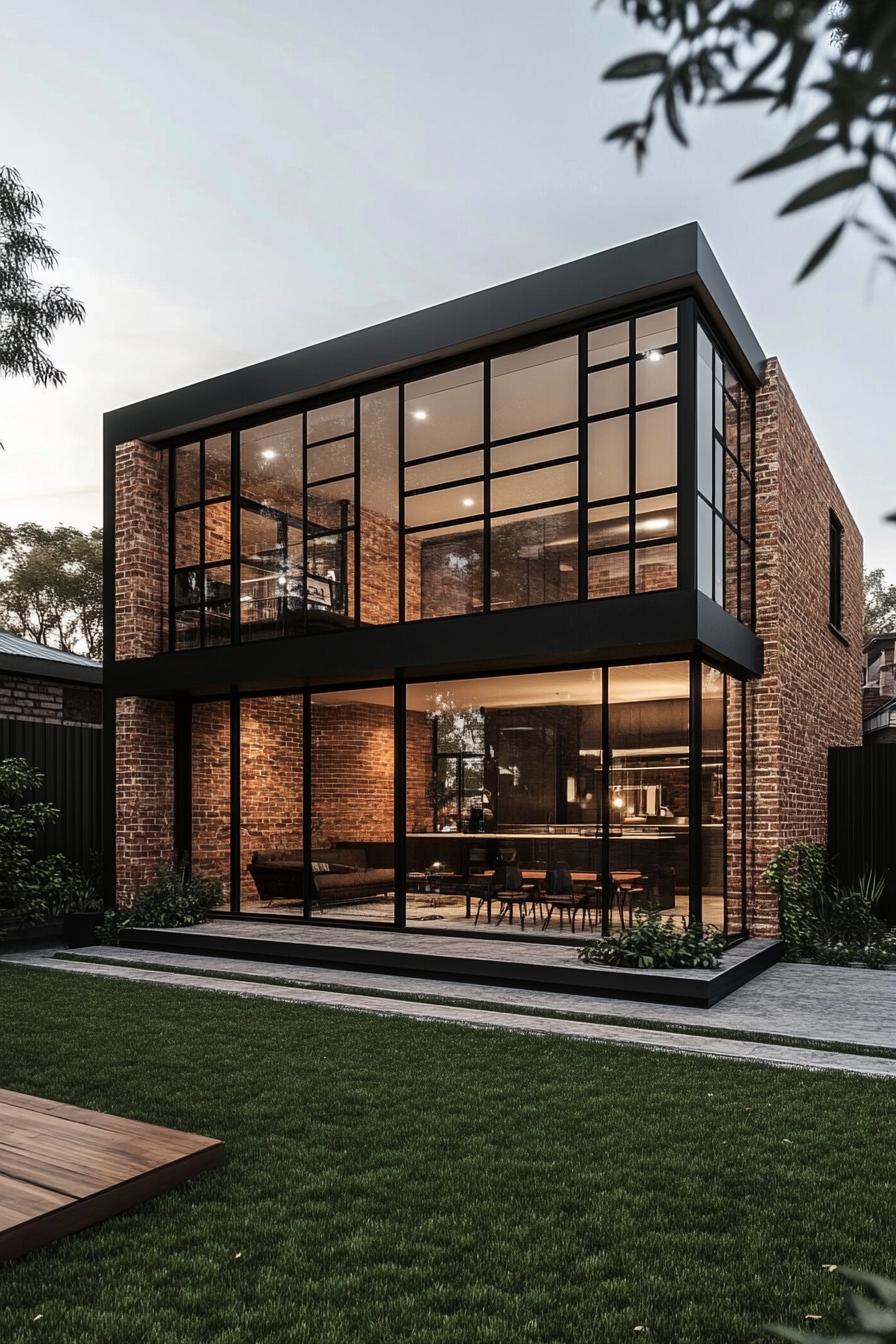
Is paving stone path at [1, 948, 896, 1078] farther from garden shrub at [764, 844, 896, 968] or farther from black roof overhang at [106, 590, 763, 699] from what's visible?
black roof overhang at [106, 590, 763, 699]

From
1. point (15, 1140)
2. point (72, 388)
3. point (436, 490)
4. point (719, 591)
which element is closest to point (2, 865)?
point (436, 490)

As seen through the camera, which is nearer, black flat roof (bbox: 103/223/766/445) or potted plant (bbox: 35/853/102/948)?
black flat roof (bbox: 103/223/766/445)

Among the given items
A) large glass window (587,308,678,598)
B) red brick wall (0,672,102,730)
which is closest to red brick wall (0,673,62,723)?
red brick wall (0,672,102,730)

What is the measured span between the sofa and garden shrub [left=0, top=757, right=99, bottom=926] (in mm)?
2645

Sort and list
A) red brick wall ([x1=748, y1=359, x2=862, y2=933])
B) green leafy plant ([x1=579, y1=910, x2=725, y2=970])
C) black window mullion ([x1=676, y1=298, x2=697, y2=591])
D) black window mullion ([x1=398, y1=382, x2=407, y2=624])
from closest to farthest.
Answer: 1. green leafy plant ([x1=579, y1=910, x2=725, y2=970])
2. black window mullion ([x1=676, y1=298, x2=697, y2=591])
3. red brick wall ([x1=748, y1=359, x2=862, y2=933])
4. black window mullion ([x1=398, y1=382, x2=407, y2=624])

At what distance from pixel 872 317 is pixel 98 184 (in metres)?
12.7

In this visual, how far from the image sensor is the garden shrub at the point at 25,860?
10336mm

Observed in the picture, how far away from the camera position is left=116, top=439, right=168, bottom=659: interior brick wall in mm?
11898

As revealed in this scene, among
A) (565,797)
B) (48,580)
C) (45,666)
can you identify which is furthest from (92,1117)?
(48,580)

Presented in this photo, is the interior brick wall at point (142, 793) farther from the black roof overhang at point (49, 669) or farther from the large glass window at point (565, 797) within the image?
the large glass window at point (565, 797)

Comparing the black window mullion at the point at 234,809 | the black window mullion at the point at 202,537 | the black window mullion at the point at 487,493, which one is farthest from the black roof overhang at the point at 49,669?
Answer: the black window mullion at the point at 487,493

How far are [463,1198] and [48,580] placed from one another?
32054mm

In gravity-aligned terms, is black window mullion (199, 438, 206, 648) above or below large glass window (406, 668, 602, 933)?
above

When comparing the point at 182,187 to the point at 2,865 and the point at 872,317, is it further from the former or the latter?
the point at 872,317
